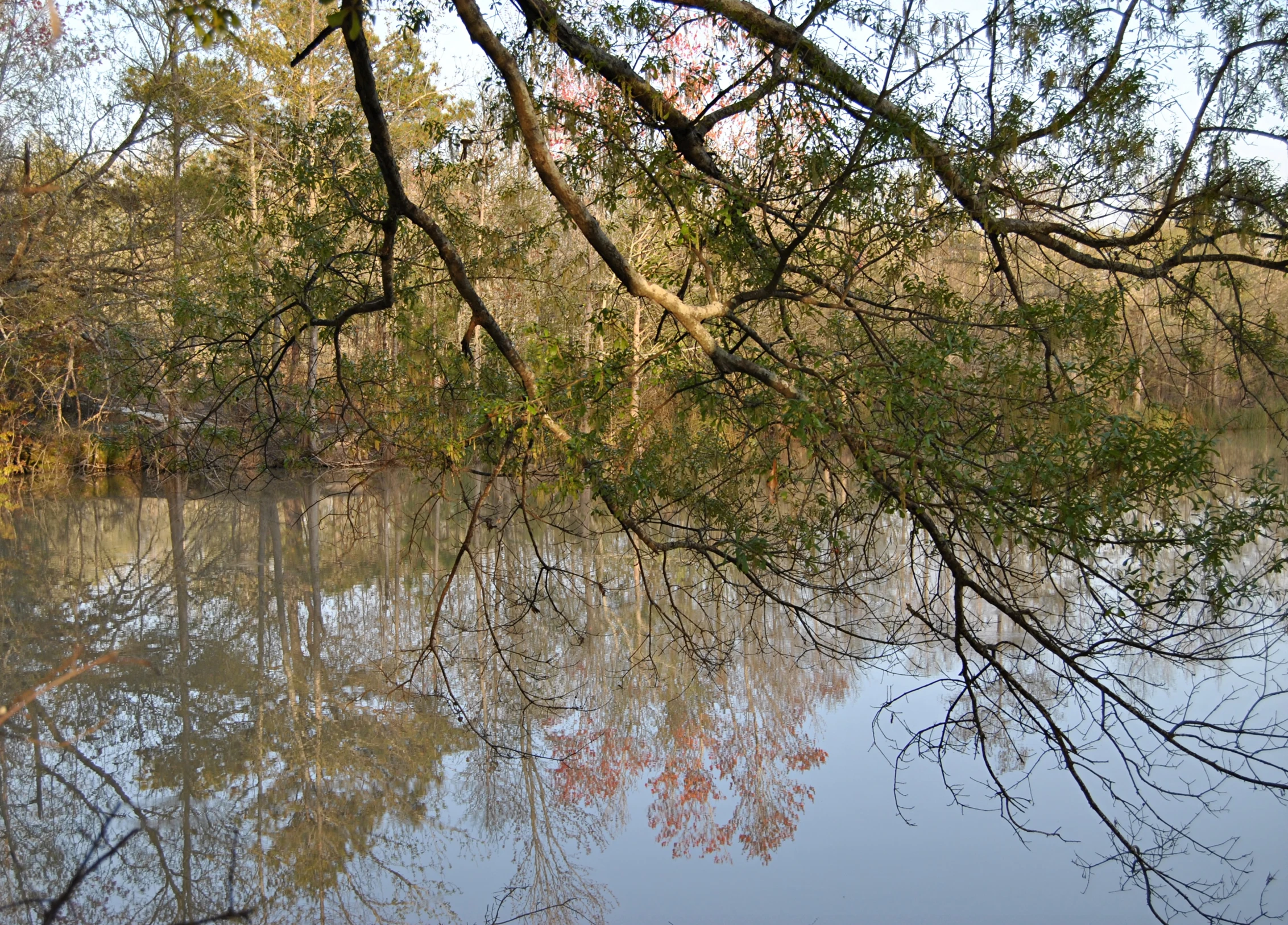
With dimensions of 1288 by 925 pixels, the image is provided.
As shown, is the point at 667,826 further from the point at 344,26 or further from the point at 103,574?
the point at 103,574

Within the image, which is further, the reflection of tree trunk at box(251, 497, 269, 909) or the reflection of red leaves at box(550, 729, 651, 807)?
the reflection of red leaves at box(550, 729, 651, 807)

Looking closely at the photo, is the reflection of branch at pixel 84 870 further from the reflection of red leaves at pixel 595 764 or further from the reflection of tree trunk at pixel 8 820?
the reflection of red leaves at pixel 595 764

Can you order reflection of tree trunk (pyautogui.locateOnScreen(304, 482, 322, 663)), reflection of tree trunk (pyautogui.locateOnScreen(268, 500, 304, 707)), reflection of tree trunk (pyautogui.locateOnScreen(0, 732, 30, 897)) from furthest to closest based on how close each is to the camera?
reflection of tree trunk (pyautogui.locateOnScreen(304, 482, 322, 663)) < reflection of tree trunk (pyautogui.locateOnScreen(268, 500, 304, 707)) < reflection of tree trunk (pyautogui.locateOnScreen(0, 732, 30, 897))

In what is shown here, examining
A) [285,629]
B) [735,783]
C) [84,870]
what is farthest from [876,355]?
[285,629]

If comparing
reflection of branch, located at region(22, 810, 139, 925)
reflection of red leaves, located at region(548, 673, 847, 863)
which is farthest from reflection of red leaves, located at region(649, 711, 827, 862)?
reflection of branch, located at region(22, 810, 139, 925)

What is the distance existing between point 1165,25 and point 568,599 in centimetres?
429

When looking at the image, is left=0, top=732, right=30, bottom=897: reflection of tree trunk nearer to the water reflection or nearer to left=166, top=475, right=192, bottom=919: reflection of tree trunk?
the water reflection

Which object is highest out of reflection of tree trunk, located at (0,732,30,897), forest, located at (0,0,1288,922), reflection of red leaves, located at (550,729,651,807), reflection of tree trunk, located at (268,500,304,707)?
forest, located at (0,0,1288,922)

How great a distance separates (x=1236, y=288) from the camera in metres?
4.32

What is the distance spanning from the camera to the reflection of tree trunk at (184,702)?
315 centimetres

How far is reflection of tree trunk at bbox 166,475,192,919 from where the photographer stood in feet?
10.3

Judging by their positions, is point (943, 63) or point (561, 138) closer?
point (943, 63)

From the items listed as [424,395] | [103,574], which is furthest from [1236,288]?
[103,574]

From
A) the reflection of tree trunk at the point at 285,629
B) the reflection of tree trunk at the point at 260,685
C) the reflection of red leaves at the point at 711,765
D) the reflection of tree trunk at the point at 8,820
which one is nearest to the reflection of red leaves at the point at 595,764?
the reflection of red leaves at the point at 711,765
